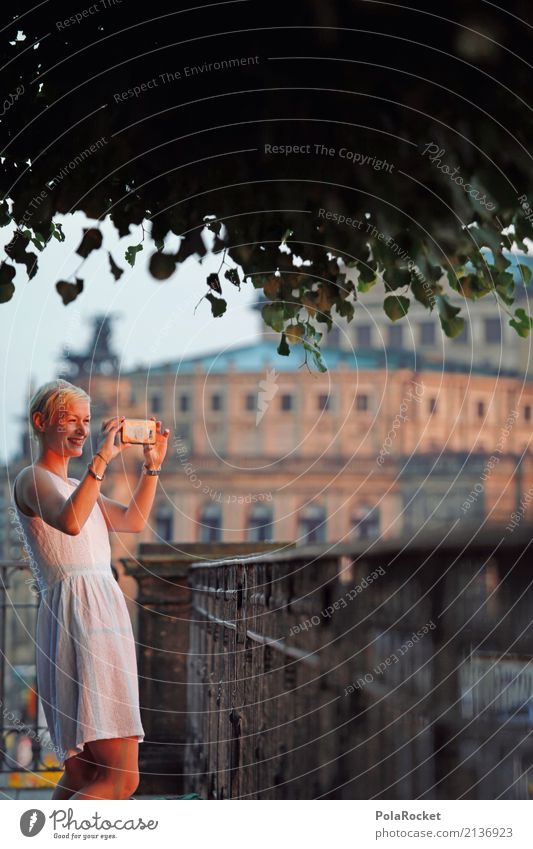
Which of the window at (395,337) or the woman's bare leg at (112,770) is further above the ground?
the window at (395,337)

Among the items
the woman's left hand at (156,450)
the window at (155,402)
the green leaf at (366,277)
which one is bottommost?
the woman's left hand at (156,450)

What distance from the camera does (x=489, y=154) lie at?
1.73 meters

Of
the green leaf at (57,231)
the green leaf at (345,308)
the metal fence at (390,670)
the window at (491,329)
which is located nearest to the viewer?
the metal fence at (390,670)

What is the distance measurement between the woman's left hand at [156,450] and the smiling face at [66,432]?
91 millimetres

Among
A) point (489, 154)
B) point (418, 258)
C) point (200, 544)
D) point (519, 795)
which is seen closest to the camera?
point (519, 795)

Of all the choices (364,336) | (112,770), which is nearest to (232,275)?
(112,770)

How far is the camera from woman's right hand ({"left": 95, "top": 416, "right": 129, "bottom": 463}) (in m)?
1.56

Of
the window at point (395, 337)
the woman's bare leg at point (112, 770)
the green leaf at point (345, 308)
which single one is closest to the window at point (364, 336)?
the window at point (395, 337)

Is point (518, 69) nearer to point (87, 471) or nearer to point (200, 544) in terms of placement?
point (87, 471)

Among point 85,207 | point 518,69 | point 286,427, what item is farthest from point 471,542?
point 286,427

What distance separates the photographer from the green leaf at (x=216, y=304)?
182 cm

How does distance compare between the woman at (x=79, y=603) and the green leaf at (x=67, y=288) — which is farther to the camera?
the green leaf at (x=67, y=288)

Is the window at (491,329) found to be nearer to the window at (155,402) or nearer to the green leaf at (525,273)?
the window at (155,402)

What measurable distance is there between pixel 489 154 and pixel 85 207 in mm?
638
